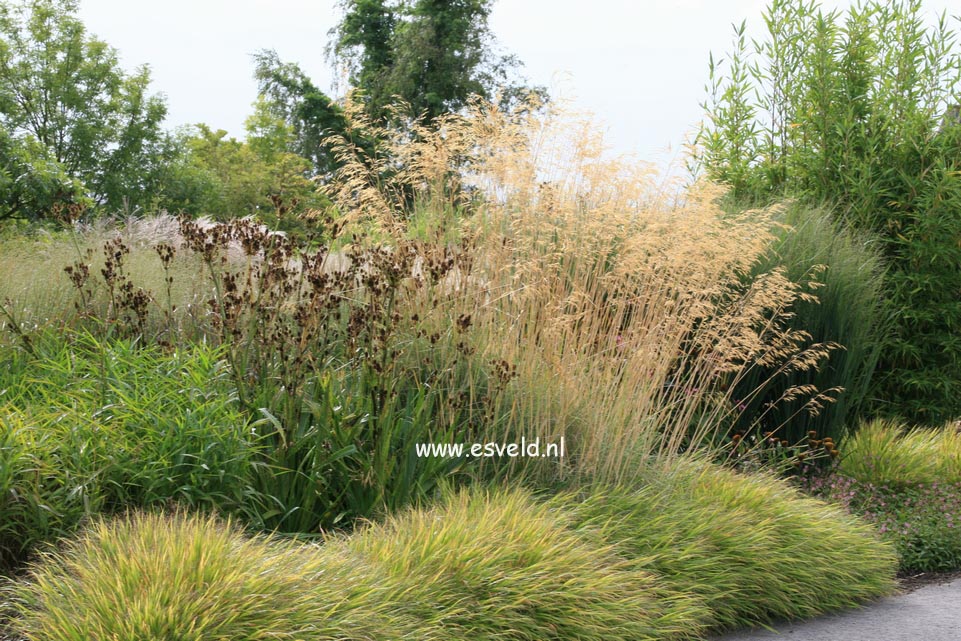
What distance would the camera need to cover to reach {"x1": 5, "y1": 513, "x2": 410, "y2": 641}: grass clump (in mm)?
2580

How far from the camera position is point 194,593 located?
8.68 ft

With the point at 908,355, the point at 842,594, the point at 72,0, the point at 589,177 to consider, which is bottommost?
the point at 842,594

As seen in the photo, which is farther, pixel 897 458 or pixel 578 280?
pixel 897 458

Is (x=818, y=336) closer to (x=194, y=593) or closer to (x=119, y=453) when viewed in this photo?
(x=119, y=453)

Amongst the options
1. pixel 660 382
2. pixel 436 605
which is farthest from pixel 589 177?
pixel 436 605

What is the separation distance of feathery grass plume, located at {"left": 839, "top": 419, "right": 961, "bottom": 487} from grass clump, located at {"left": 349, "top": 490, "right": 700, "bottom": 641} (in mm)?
3602

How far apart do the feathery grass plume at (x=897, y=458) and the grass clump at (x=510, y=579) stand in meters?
3.60

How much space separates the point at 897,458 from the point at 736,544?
325cm

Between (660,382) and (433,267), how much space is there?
149 cm

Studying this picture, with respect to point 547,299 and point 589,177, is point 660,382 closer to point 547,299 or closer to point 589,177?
point 547,299

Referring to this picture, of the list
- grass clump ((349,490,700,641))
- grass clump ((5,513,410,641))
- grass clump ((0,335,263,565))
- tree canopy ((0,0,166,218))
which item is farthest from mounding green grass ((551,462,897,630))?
tree canopy ((0,0,166,218))

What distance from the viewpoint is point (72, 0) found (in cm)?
2338

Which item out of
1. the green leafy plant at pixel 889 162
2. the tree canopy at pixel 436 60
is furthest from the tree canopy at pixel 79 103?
the green leafy plant at pixel 889 162

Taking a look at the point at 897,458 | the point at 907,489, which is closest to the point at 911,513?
the point at 907,489
